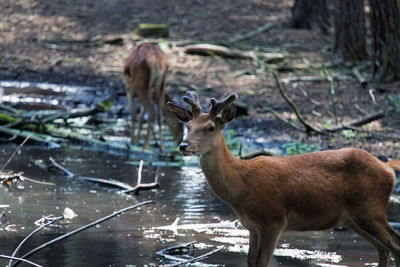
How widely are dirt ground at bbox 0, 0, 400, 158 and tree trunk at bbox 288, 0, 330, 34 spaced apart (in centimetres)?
48

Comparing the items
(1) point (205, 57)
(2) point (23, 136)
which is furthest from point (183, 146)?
(1) point (205, 57)

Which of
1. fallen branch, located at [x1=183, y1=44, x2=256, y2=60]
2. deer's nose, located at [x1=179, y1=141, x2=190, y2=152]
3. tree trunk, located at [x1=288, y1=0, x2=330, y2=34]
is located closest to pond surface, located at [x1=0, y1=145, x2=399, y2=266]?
deer's nose, located at [x1=179, y1=141, x2=190, y2=152]

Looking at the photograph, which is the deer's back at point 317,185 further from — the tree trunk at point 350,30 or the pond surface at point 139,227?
the tree trunk at point 350,30

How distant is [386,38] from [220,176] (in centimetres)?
939

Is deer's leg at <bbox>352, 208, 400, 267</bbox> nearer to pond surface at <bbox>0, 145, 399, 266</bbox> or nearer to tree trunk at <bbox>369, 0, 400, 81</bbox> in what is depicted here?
pond surface at <bbox>0, 145, 399, 266</bbox>

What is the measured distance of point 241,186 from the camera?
→ 633 centimetres

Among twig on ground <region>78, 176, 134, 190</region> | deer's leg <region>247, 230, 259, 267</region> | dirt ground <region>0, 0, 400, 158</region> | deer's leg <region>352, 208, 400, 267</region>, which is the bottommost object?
dirt ground <region>0, 0, 400, 158</region>

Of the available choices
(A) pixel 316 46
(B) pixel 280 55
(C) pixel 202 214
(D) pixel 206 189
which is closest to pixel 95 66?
(B) pixel 280 55

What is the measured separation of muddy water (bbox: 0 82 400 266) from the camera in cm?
702

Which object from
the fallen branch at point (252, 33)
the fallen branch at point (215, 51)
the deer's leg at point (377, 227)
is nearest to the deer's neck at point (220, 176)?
the deer's leg at point (377, 227)

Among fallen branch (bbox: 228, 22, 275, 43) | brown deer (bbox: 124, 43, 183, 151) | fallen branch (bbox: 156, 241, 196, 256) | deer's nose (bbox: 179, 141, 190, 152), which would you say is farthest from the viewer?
fallen branch (bbox: 228, 22, 275, 43)

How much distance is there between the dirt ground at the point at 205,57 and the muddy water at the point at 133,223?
2.84 m

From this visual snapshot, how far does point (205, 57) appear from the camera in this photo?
19578mm

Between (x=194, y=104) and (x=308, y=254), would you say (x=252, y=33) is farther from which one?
(x=194, y=104)
